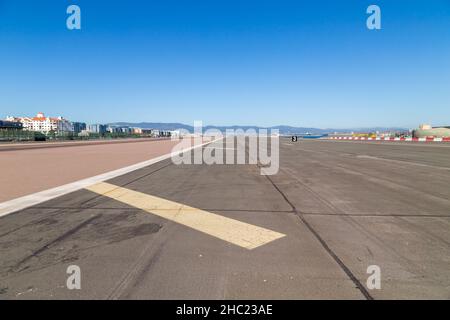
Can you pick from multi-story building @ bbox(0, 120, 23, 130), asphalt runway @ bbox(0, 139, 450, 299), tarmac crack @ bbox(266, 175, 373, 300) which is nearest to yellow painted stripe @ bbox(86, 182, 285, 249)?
asphalt runway @ bbox(0, 139, 450, 299)

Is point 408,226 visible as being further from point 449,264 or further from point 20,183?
point 20,183

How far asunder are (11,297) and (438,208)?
7.56 m

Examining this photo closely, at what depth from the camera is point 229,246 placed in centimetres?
379

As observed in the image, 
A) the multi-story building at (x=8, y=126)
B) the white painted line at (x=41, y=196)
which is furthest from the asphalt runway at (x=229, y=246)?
the multi-story building at (x=8, y=126)

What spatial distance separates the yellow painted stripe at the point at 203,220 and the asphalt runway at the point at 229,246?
0.07 ft

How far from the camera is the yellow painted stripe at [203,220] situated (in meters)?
4.08

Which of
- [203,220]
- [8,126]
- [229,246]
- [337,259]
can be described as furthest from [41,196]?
[8,126]

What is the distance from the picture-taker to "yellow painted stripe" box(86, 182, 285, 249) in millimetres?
4082

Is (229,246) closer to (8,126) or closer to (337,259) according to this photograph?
(337,259)

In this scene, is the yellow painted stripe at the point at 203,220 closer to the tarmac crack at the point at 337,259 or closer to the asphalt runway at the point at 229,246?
the asphalt runway at the point at 229,246

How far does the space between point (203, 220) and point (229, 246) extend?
4.13 feet

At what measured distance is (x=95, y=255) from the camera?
347 centimetres

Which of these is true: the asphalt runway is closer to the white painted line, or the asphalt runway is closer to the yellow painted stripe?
the yellow painted stripe

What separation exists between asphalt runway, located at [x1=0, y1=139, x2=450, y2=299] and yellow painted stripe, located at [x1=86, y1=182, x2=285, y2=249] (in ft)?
0.07
